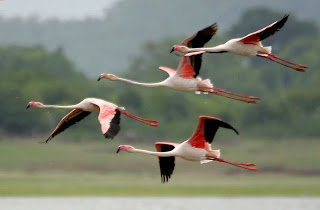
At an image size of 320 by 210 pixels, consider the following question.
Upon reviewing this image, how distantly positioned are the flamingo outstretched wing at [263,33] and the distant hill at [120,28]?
4873 cm

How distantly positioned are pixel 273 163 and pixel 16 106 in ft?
28.7

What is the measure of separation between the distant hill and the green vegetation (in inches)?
1042

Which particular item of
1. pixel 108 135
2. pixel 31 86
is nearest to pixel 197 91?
pixel 108 135

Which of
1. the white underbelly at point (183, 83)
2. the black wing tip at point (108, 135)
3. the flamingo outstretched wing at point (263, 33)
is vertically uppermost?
the flamingo outstretched wing at point (263, 33)

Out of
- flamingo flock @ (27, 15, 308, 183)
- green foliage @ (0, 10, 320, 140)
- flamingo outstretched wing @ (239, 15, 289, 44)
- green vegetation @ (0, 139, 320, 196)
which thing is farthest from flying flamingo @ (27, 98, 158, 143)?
green foliage @ (0, 10, 320, 140)

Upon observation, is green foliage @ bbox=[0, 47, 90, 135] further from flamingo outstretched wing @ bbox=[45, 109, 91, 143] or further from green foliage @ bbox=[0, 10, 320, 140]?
flamingo outstretched wing @ bbox=[45, 109, 91, 143]

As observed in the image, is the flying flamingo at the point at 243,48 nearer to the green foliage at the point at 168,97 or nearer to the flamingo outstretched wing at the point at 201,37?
the flamingo outstretched wing at the point at 201,37

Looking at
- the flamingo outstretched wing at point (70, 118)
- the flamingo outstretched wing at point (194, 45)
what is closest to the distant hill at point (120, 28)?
the flamingo outstretched wing at point (70, 118)

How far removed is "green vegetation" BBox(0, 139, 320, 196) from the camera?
2984 cm

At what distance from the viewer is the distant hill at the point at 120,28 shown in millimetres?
64438
